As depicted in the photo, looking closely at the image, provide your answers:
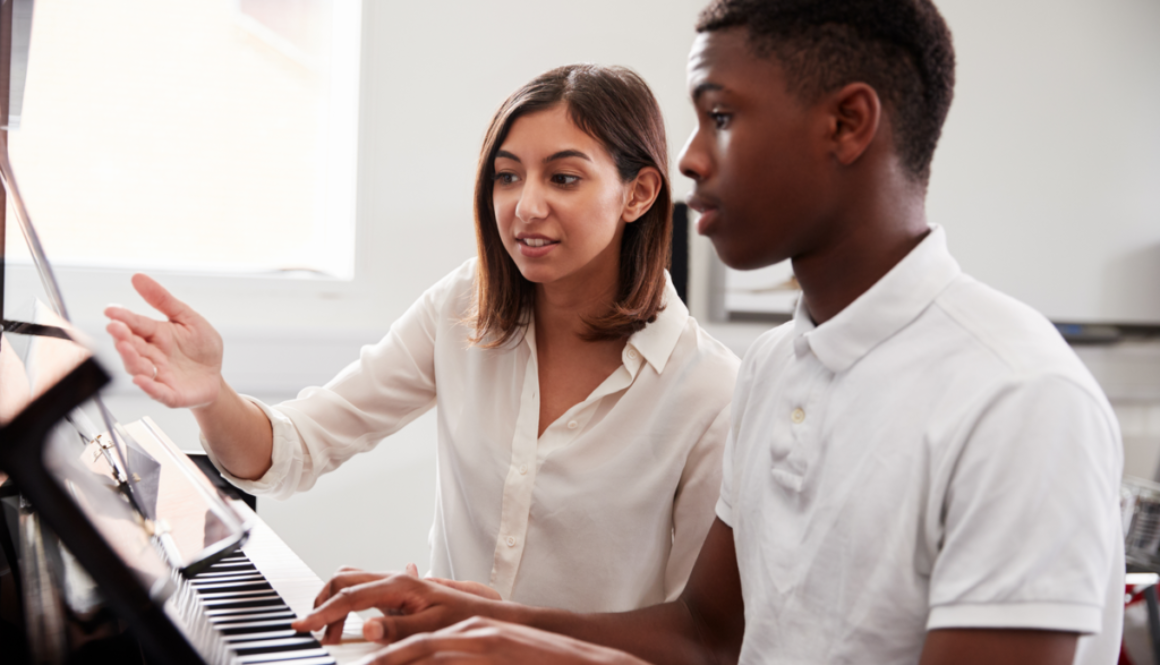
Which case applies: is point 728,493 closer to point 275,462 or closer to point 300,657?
point 300,657

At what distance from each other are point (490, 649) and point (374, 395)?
844 millimetres

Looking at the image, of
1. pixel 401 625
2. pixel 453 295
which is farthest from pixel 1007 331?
pixel 453 295

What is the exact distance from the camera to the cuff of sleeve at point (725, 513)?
1.00m

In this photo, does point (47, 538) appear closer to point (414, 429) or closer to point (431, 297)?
point (431, 297)

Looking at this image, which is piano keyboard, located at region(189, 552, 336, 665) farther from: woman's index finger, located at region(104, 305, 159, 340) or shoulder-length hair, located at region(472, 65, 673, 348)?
shoulder-length hair, located at region(472, 65, 673, 348)

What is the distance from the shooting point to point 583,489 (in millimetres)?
1343

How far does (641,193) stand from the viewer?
1449 millimetres

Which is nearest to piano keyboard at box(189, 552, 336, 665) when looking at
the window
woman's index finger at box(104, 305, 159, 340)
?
woman's index finger at box(104, 305, 159, 340)

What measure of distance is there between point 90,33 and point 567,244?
1.81 meters

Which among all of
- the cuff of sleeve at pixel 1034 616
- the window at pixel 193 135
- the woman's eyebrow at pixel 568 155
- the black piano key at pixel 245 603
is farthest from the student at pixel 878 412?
the window at pixel 193 135

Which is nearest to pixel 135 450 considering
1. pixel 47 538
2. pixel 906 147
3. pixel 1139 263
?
pixel 47 538

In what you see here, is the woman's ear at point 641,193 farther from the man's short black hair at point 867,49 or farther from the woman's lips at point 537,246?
the man's short black hair at point 867,49

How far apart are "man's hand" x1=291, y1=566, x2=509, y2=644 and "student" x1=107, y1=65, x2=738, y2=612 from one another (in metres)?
0.33

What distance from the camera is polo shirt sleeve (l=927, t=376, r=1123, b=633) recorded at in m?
0.65
